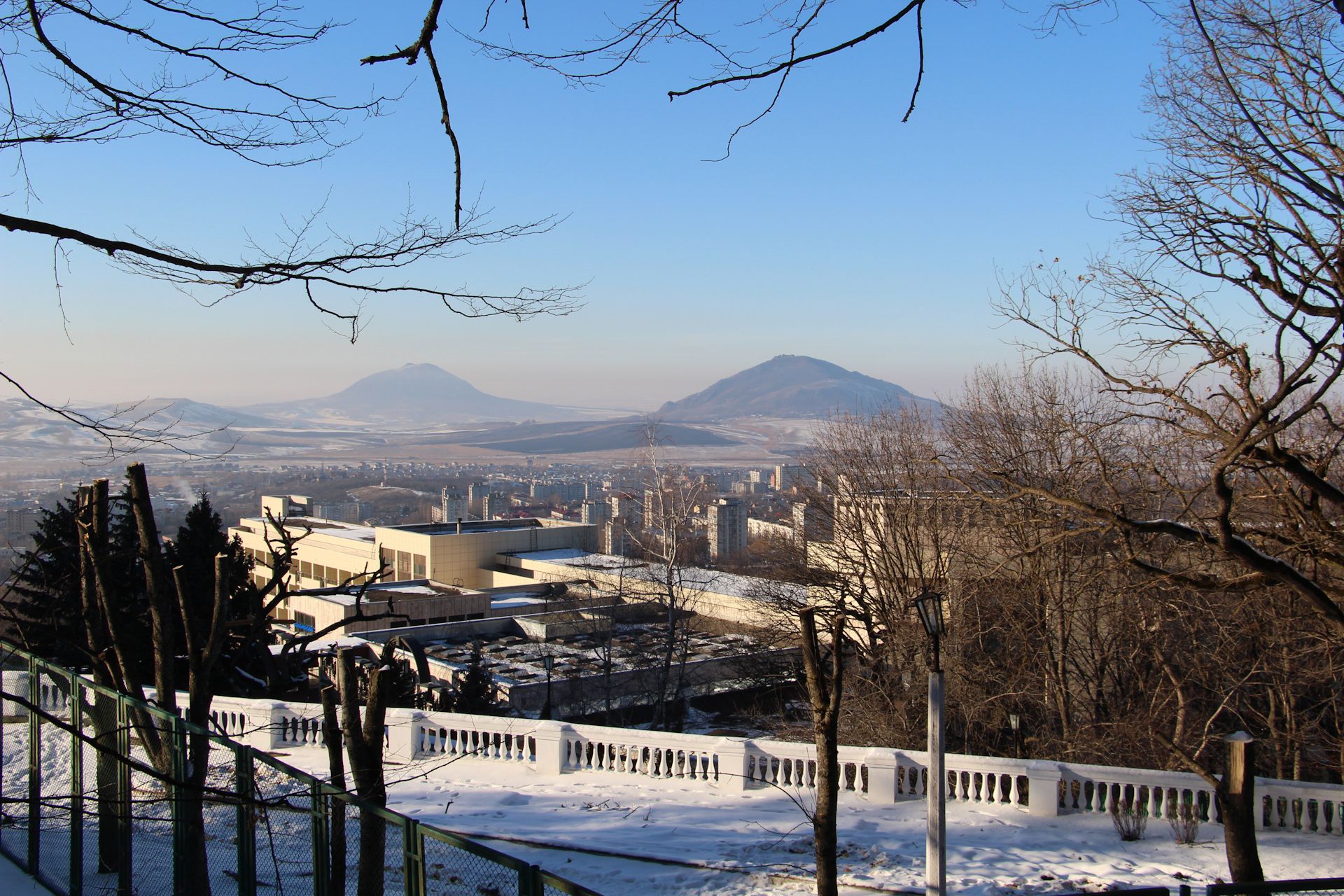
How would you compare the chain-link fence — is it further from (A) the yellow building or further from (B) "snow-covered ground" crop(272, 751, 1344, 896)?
(A) the yellow building

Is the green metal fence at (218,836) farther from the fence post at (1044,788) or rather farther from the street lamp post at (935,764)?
the fence post at (1044,788)

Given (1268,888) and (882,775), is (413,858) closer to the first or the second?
(1268,888)

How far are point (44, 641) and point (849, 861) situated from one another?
60.1 ft

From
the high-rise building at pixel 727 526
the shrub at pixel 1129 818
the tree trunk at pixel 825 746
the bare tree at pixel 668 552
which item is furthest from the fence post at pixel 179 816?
the high-rise building at pixel 727 526

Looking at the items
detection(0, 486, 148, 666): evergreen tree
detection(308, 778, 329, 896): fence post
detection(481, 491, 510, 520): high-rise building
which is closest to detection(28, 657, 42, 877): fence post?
detection(308, 778, 329, 896): fence post

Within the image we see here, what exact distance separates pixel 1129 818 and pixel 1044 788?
3.05 feet

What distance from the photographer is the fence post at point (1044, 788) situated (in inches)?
441

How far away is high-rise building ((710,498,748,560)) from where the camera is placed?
66.5 m

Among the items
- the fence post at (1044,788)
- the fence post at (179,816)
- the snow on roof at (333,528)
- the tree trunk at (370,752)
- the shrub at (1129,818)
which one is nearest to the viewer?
the tree trunk at (370,752)

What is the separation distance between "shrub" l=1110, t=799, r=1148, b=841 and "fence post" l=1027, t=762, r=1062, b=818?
24.0 inches

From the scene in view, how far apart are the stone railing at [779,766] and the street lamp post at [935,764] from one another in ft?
6.12

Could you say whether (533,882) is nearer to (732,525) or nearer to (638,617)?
(638,617)

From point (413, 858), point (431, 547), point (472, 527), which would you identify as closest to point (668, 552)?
point (413, 858)

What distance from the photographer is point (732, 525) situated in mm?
68875
